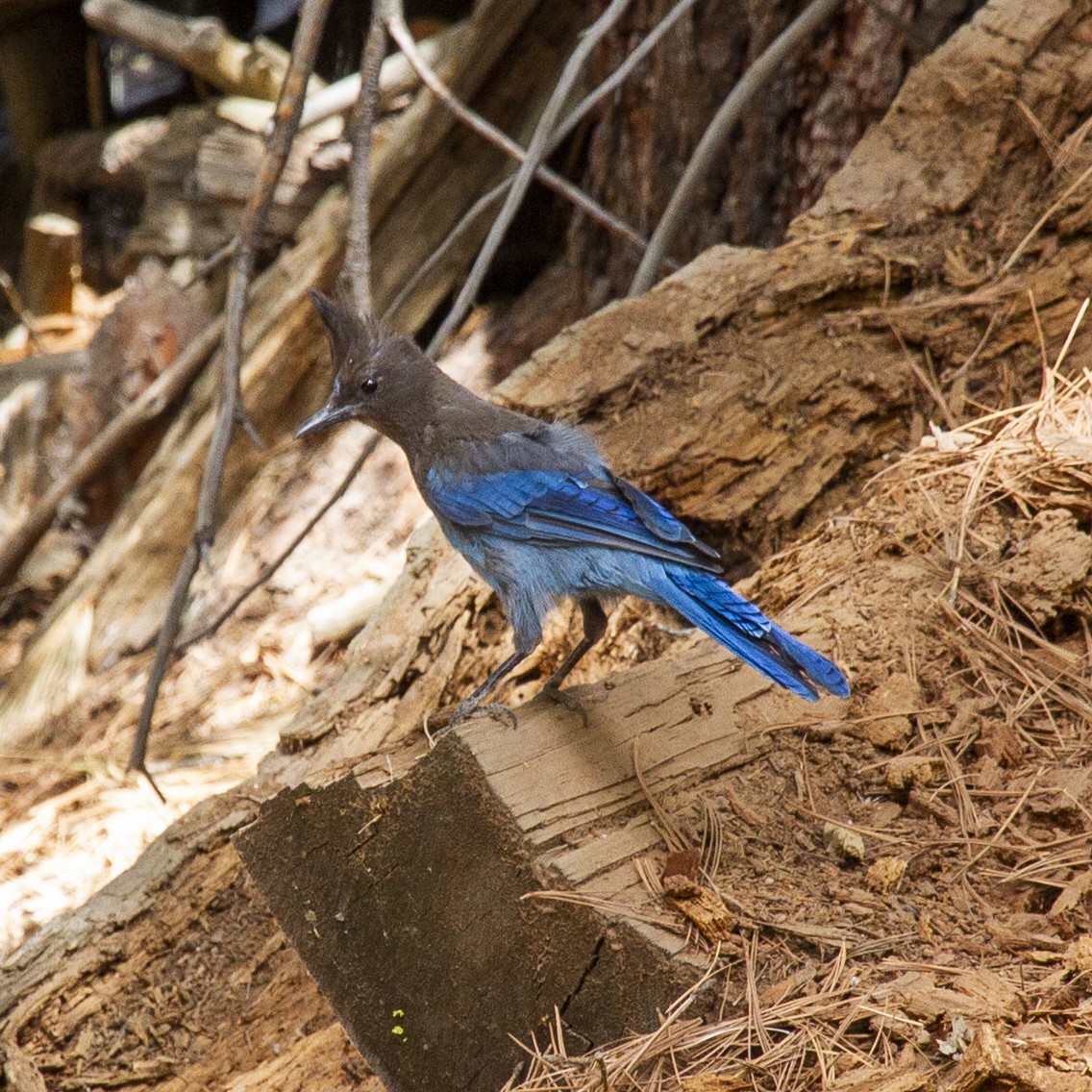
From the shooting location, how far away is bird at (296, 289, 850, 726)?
2.54 metres

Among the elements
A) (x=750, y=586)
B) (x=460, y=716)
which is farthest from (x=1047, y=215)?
(x=460, y=716)

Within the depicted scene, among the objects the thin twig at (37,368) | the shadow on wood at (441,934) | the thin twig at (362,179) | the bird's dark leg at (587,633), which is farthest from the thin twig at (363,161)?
the thin twig at (37,368)

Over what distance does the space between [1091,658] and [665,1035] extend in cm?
129

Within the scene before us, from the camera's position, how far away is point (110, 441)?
5.71 metres

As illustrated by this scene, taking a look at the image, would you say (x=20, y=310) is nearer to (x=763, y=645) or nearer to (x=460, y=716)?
(x=460, y=716)

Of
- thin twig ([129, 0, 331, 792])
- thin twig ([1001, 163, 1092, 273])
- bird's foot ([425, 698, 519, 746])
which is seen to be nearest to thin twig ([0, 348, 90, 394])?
thin twig ([129, 0, 331, 792])

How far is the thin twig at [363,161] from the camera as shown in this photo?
13.1 ft

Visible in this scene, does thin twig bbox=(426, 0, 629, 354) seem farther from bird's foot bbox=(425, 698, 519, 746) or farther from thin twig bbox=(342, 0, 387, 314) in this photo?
bird's foot bbox=(425, 698, 519, 746)

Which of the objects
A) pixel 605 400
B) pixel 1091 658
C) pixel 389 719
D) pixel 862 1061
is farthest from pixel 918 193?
pixel 862 1061

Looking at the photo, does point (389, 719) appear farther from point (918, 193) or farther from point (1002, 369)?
point (918, 193)

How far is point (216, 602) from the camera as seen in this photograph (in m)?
4.99

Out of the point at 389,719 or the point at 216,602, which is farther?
the point at 216,602

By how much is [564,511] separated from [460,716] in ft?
1.73

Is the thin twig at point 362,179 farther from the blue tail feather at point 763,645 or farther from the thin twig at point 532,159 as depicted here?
the blue tail feather at point 763,645
